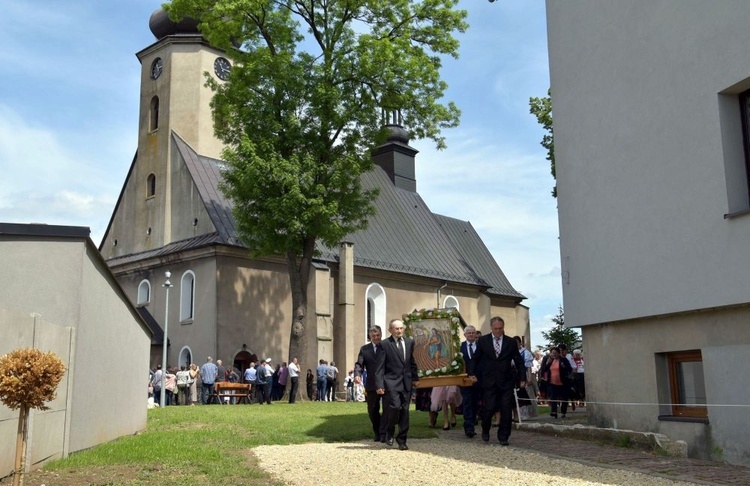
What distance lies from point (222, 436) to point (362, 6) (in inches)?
759

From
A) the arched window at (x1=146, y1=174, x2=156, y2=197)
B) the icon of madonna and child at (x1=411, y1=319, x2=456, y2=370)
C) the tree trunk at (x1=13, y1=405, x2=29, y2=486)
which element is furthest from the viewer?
the arched window at (x1=146, y1=174, x2=156, y2=197)

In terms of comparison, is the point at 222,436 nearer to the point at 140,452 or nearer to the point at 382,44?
the point at 140,452

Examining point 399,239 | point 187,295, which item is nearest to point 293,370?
point 187,295

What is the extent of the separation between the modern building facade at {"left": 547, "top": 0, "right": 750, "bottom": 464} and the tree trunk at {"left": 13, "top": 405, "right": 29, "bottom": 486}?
843 cm

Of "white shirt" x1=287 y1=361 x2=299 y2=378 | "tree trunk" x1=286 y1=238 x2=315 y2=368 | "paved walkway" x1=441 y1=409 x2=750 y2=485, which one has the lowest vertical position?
"paved walkway" x1=441 y1=409 x2=750 y2=485

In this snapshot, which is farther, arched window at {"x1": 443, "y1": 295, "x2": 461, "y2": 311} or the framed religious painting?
arched window at {"x1": 443, "y1": 295, "x2": 461, "y2": 311}

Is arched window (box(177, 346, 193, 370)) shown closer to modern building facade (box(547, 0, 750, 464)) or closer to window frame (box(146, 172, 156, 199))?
window frame (box(146, 172, 156, 199))

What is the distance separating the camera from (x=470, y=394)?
13.3 m

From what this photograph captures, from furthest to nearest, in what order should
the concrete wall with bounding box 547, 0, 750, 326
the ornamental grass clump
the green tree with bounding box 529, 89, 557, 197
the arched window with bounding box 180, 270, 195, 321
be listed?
1. the arched window with bounding box 180, 270, 195, 321
2. the green tree with bounding box 529, 89, 557, 197
3. the concrete wall with bounding box 547, 0, 750, 326
4. the ornamental grass clump

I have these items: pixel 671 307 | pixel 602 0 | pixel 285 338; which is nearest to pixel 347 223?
pixel 285 338

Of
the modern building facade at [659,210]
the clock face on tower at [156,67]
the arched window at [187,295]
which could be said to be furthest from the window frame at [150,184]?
the modern building facade at [659,210]

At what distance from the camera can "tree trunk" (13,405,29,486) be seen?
6839mm

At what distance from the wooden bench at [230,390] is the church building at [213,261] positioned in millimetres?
3890

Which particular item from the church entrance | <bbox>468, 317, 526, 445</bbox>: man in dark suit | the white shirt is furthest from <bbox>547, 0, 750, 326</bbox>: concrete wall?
the church entrance
